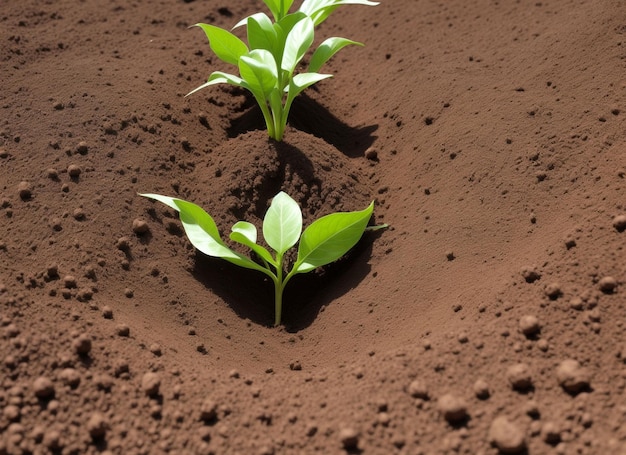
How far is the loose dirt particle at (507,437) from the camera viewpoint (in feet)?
5.35

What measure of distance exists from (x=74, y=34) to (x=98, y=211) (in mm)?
1588

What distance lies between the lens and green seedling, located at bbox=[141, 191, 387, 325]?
2.42m

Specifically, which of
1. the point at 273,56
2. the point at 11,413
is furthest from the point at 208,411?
the point at 273,56

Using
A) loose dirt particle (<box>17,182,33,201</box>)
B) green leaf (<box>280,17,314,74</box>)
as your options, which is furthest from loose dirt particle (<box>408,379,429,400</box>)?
loose dirt particle (<box>17,182,33,201</box>)

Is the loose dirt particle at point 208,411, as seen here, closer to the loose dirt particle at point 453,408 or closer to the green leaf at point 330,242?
the loose dirt particle at point 453,408

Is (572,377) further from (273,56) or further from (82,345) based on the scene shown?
(273,56)

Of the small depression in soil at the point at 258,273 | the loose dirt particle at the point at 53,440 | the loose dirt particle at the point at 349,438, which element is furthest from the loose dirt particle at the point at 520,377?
the loose dirt particle at the point at 53,440

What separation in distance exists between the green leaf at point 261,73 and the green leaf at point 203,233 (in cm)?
59

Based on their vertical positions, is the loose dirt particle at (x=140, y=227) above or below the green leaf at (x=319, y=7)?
below

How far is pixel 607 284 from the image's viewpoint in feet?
6.56

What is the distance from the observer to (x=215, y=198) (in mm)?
2770

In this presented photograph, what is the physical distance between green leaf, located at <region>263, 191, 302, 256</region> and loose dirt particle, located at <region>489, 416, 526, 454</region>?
961mm

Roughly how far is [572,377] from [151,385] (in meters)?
1.04

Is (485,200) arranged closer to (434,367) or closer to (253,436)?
(434,367)
